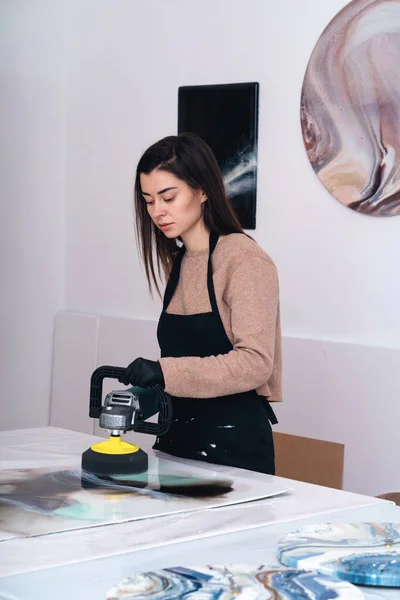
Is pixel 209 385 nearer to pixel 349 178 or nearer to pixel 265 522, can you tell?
pixel 265 522

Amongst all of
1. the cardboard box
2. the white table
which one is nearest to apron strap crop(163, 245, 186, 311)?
the white table

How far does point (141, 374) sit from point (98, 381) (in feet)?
0.39

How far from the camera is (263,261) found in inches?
91.7

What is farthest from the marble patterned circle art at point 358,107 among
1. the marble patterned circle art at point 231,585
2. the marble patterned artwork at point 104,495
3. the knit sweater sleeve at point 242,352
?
the marble patterned circle art at point 231,585

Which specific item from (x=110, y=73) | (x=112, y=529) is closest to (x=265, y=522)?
(x=112, y=529)

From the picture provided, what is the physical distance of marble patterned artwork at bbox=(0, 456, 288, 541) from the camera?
65.6 inches

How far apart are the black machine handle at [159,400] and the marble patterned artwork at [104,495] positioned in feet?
0.33

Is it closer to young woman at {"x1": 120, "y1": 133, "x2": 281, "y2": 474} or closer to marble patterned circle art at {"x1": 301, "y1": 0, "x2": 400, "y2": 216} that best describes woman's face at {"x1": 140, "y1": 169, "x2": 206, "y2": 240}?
young woman at {"x1": 120, "y1": 133, "x2": 281, "y2": 474}

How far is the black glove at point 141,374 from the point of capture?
2.06 meters

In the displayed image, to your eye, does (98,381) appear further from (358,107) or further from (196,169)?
(358,107)

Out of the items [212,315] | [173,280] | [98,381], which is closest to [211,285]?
[212,315]

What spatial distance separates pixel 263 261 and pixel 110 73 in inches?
89.1

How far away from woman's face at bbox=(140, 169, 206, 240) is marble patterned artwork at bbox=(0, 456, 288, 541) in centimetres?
63

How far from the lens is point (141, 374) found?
2.08m
